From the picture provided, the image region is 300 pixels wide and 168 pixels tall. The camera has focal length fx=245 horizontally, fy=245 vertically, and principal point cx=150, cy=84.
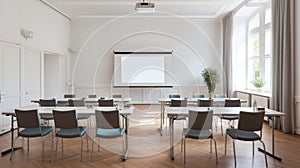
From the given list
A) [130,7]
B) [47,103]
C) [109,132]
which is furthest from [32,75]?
[109,132]

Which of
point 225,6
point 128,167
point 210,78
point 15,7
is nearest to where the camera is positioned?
point 128,167

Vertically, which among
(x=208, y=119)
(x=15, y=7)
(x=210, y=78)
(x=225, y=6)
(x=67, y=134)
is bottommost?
(x=67, y=134)

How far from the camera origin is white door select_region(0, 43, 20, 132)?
5449mm

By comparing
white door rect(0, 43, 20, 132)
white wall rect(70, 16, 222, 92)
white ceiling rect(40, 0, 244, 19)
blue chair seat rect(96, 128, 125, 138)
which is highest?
white ceiling rect(40, 0, 244, 19)

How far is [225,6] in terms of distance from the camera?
26.3 ft

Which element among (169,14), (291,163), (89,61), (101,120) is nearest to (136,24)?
(169,14)

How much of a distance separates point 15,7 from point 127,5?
11.2 ft

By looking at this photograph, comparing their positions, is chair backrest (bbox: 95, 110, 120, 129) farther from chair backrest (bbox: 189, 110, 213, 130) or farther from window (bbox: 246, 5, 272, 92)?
window (bbox: 246, 5, 272, 92)

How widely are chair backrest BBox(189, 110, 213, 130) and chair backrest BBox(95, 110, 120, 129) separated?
106 centimetres

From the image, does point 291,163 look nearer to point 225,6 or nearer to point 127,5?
point 225,6

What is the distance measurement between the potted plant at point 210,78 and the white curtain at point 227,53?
0.40m

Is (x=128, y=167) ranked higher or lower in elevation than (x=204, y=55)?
lower

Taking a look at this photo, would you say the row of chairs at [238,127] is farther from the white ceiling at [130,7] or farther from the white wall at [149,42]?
the white wall at [149,42]

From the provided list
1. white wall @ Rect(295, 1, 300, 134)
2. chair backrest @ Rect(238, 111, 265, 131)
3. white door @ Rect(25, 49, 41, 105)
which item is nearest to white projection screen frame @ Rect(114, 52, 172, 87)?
white door @ Rect(25, 49, 41, 105)
